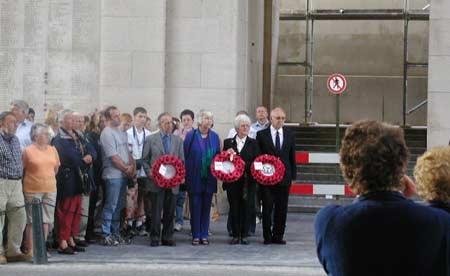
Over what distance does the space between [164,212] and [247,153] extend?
5.13 ft

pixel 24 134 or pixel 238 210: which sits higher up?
pixel 24 134

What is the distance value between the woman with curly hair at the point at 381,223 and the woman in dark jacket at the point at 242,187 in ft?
34.1

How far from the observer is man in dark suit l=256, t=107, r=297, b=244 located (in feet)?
47.6

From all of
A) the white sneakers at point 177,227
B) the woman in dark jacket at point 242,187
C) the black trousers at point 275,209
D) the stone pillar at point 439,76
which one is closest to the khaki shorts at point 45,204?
the woman in dark jacket at point 242,187

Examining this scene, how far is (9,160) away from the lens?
1217 centimetres

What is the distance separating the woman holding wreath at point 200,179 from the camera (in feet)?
47.3

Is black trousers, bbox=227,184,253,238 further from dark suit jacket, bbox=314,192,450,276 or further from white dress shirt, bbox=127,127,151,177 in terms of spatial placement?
dark suit jacket, bbox=314,192,450,276

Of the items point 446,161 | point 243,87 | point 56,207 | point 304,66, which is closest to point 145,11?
point 243,87

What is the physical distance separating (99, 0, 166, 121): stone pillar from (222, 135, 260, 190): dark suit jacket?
392 centimetres

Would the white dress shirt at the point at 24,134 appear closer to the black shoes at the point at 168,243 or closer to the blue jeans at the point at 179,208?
the black shoes at the point at 168,243

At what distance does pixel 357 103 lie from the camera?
99.3 ft

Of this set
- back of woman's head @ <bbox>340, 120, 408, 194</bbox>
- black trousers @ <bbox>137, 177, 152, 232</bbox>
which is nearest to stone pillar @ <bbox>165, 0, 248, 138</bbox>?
black trousers @ <bbox>137, 177, 152, 232</bbox>

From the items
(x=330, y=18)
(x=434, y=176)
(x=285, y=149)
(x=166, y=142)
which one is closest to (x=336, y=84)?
(x=285, y=149)

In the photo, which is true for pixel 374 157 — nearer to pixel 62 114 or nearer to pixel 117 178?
→ pixel 62 114
